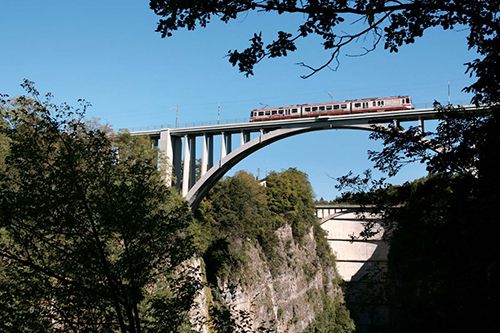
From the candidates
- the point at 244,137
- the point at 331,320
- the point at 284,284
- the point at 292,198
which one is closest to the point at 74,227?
the point at 244,137

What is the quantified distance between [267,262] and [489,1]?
25514 mm

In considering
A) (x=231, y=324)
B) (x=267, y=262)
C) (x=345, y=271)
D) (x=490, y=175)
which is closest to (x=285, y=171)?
(x=267, y=262)

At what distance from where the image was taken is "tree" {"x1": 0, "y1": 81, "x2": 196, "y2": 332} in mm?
4477

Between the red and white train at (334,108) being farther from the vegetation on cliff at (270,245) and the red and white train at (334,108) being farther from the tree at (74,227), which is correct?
the tree at (74,227)

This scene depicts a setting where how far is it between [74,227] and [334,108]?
1617cm

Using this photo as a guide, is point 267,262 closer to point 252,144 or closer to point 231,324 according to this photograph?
point 252,144

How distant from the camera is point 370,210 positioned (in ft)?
14.0

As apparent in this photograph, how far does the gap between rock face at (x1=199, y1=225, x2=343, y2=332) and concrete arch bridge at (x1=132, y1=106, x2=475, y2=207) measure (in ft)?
14.7

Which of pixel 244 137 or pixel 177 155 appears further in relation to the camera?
pixel 177 155

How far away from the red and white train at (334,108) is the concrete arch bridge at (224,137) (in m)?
A: 0.58

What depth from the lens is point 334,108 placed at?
19500mm

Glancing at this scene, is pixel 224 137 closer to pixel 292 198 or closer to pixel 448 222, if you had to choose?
pixel 292 198

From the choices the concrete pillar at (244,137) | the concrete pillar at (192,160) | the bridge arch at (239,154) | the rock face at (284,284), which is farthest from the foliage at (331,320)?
the concrete pillar at (244,137)

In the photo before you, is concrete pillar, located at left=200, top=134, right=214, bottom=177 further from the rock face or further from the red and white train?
the rock face
